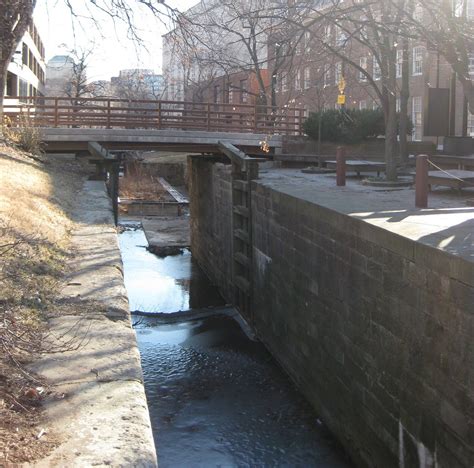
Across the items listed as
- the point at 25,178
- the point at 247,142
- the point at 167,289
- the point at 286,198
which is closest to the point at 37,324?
the point at 286,198

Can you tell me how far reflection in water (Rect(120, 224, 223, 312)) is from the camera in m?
17.9

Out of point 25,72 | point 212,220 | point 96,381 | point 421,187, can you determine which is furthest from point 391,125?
point 25,72

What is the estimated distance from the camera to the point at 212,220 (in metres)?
20.8

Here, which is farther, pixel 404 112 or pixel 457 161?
pixel 404 112

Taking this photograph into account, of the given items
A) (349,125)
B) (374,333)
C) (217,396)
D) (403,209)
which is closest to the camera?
(374,333)

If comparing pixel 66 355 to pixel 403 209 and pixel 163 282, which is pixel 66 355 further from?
pixel 163 282

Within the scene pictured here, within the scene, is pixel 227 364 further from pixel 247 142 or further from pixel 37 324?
pixel 247 142

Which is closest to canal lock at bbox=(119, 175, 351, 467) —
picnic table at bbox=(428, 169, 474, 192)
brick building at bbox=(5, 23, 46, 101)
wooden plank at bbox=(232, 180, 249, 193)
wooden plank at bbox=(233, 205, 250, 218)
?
wooden plank at bbox=(233, 205, 250, 218)

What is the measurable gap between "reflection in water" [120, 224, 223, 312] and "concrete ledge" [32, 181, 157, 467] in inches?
386

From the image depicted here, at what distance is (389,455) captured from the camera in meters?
7.64

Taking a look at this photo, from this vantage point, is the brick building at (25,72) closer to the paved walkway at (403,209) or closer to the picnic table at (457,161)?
the picnic table at (457,161)

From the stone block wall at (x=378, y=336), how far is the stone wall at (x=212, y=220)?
5.76 meters

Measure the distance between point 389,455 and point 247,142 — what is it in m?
19.1

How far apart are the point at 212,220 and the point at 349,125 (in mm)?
7741
